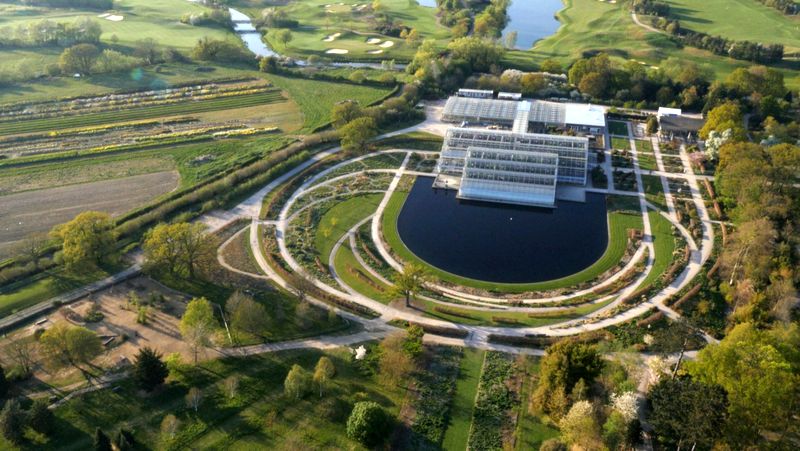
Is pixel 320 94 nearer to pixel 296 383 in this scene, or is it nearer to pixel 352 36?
pixel 352 36

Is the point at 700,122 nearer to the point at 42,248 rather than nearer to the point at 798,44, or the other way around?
the point at 798,44

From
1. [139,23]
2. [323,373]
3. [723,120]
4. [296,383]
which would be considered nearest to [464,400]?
[323,373]

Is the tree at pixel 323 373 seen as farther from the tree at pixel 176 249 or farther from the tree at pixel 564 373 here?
the tree at pixel 176 249

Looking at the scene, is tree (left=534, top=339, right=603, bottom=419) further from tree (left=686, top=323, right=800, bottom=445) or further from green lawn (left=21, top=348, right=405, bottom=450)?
green lawn (left=21, top=348, right=405, bottom=450)

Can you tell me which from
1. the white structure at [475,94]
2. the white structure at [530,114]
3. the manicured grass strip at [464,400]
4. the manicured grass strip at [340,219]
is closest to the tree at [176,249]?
the manicured grass strip at [340,219]

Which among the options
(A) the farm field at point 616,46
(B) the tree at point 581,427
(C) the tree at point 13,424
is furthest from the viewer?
(A) the farm field at point 616,46

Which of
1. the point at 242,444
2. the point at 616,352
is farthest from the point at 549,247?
the point at 242,444

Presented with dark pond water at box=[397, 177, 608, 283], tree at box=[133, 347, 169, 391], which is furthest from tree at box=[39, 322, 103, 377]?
dark pond water at box=[397, 177, 608, 283]
